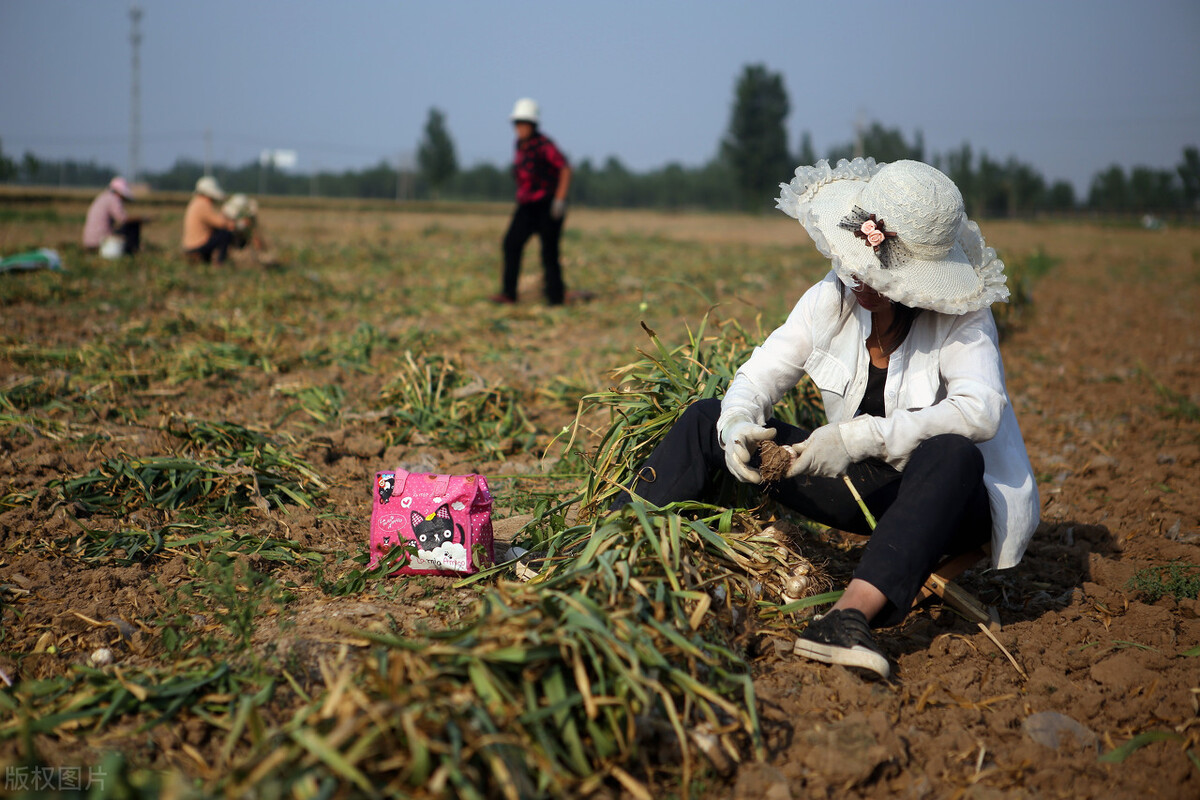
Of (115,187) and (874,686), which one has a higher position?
(115,187)

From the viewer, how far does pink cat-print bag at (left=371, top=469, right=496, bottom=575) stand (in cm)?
242

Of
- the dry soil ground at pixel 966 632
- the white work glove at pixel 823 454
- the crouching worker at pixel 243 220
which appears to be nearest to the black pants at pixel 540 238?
the dry soil ground at pixel 966 632

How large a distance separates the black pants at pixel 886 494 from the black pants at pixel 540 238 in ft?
17.2

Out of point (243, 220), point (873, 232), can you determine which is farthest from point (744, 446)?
point (243, 220)

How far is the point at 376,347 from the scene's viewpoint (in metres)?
5.42

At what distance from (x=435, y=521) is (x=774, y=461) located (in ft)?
3.27

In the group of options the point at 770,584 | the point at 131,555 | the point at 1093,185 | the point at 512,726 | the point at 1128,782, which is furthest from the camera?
the point at 1093,185

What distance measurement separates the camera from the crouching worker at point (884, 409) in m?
1.99

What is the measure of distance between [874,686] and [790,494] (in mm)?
576

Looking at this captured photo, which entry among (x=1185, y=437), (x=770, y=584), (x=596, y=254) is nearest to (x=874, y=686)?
(x=770, y=584)

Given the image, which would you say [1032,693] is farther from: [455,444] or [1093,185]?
[1093,185]

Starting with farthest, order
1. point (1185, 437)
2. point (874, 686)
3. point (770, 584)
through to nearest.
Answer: point (1185, 437)
point (770, 584)
point (874, 686)

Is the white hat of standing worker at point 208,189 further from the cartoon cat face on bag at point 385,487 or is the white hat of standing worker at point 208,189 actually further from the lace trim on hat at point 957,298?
the lace trim on hat at point 957,298

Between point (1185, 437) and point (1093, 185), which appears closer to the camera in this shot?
point (1185, 437)
